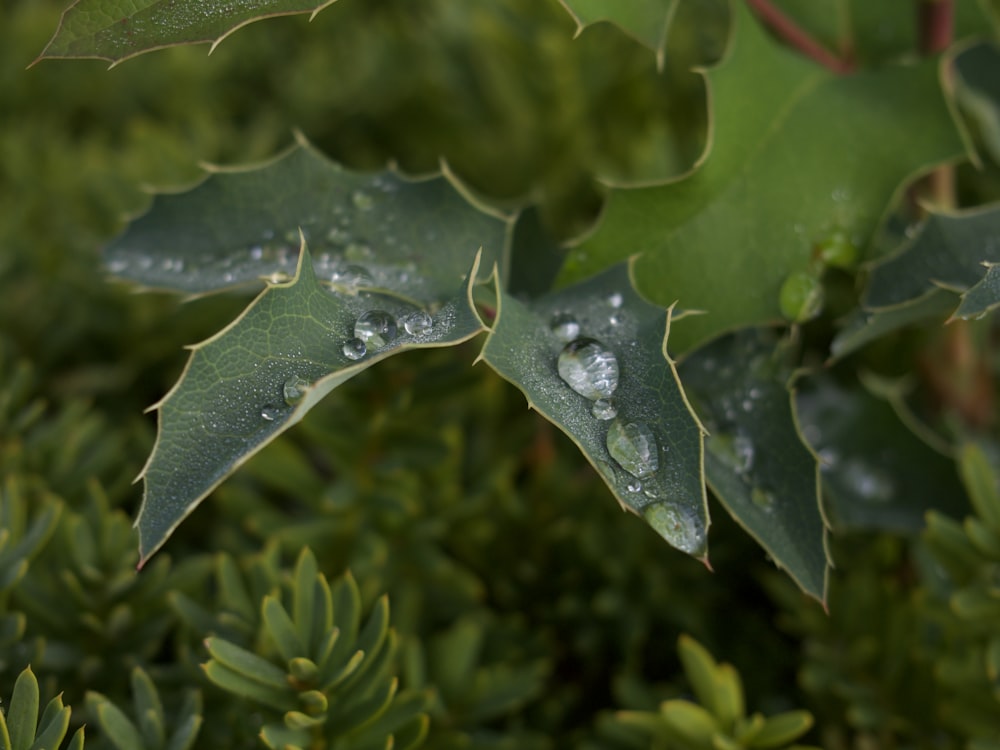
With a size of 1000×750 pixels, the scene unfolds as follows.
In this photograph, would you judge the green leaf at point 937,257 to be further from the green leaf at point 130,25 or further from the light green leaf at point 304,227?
the green leaf at point 130,25

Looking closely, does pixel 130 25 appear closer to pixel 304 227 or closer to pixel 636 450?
pixel 304 227

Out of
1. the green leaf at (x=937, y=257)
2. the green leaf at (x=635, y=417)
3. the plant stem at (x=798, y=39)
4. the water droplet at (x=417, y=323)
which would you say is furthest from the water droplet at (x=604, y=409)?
the plant stem at (x=798, y=39)

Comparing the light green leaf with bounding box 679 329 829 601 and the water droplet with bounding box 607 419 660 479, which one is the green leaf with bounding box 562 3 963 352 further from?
the water droplet with bounding box 607 419 660 479

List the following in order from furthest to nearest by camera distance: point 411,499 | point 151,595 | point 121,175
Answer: point 121,175 → point 411,499 → point 151,595

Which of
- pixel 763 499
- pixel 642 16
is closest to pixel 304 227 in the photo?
pixel 642 16

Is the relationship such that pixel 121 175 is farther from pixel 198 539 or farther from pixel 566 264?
pixel 566 264

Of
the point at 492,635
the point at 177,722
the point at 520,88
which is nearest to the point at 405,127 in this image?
the point at 520,88

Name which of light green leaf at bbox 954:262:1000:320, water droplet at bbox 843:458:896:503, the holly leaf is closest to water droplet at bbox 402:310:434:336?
the holly leaf
